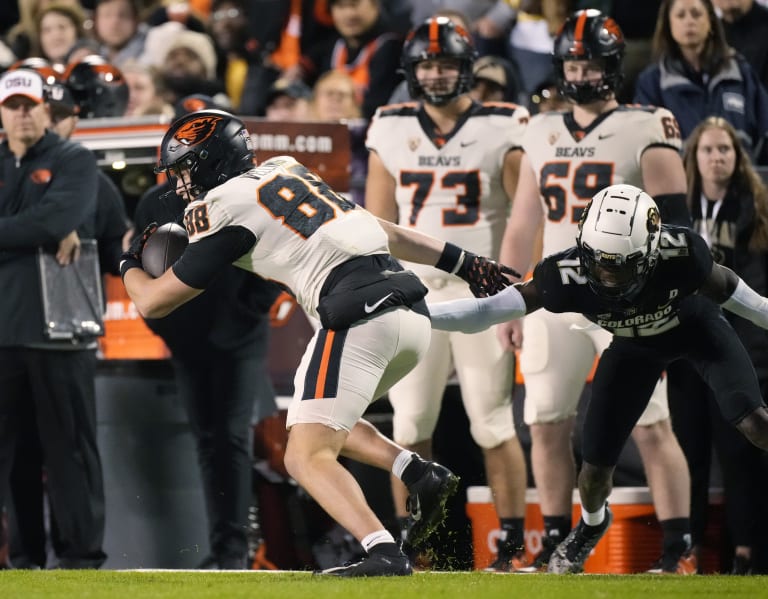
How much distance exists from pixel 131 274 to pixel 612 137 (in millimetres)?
2252

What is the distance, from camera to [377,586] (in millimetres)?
4926

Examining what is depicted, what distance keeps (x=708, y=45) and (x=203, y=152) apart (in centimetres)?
323

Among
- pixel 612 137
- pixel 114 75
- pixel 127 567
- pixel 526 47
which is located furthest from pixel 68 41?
pixel 612 137

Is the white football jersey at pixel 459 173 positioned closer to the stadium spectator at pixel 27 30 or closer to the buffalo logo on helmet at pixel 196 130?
the buffalo logo on helmet at pixel 196 130

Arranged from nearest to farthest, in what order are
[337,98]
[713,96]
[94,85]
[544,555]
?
[544,555], [713,96], [94,85], [337,98]

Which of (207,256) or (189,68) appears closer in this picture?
(207,256)

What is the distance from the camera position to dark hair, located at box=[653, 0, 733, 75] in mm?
7633

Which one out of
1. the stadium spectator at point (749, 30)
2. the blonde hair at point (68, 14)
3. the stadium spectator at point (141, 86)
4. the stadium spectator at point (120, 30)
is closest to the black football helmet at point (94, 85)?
the stadium spectator at point (141, 86)

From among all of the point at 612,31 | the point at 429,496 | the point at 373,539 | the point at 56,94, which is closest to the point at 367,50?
the point at 56,94

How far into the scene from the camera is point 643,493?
6941 mm

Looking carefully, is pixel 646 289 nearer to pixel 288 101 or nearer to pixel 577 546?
pixel 577 546

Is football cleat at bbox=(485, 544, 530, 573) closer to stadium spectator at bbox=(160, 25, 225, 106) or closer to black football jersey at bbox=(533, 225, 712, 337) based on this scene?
black football jersey at bbox=(533, 225, 712, 337)

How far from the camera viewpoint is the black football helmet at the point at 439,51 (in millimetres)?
6918

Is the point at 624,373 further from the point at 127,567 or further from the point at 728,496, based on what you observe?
Answer: the point at 127,567
